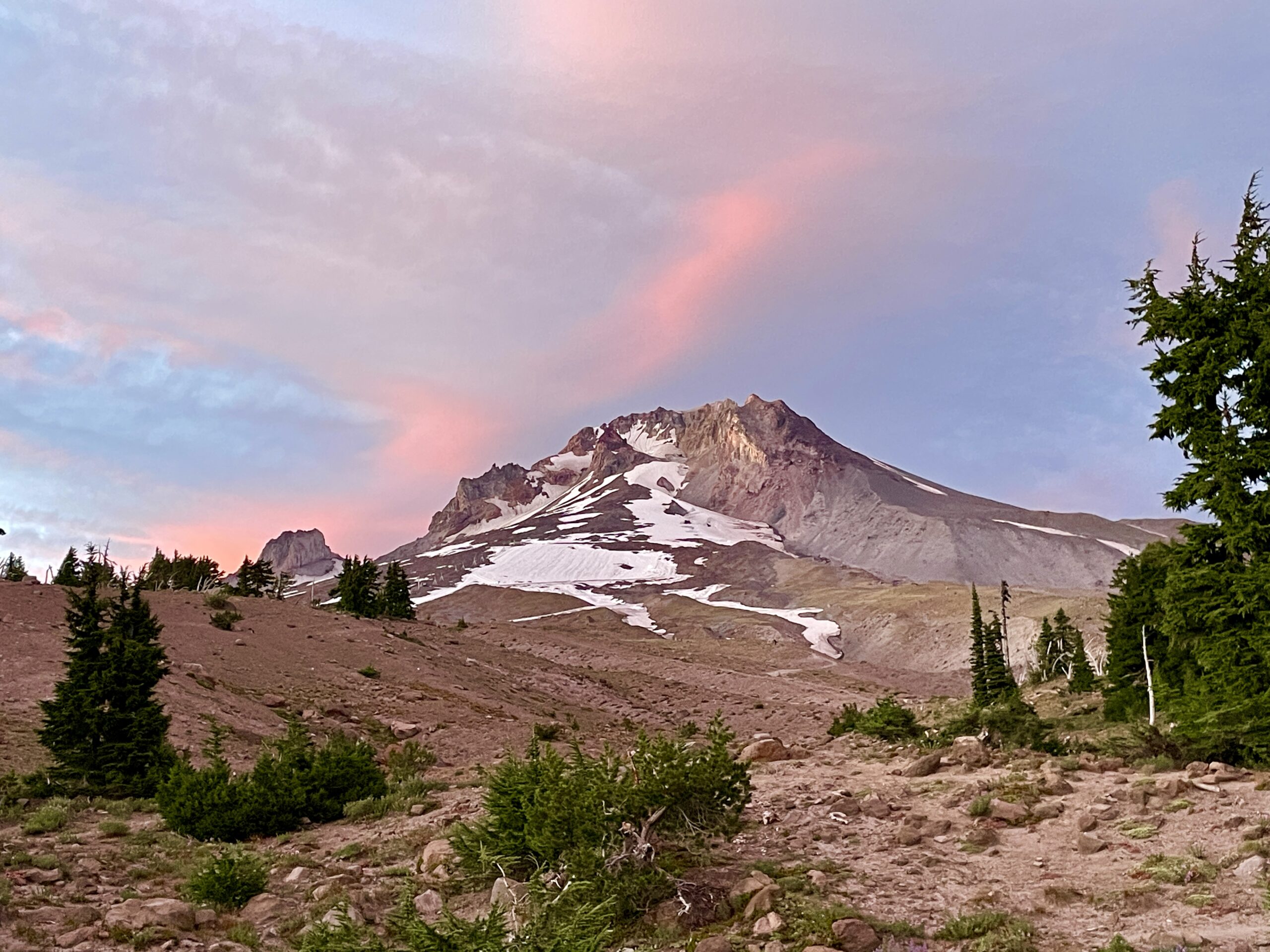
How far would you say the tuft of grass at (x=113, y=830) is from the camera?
42.0ft

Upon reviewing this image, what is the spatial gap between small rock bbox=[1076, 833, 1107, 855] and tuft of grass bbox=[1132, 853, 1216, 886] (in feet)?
2.05

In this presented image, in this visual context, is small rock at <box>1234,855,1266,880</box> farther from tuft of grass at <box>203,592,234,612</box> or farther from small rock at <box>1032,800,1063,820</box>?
tuft of grass at <box>203,592,234,612</box>

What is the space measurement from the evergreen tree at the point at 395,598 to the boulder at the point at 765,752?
45.0 metres

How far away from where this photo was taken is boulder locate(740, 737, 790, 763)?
1795 centimetres

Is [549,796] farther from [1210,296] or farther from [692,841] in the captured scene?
[1210,296]

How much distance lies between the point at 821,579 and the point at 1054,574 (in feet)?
209

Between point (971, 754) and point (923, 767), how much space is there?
1.36 meters

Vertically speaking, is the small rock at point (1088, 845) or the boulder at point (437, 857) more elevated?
the small rock at point (1088, 845)

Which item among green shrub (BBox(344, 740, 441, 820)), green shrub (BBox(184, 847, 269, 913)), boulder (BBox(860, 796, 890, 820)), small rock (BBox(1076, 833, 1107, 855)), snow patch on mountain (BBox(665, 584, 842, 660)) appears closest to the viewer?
green shrub (BBox(184, 847, 269, 913))

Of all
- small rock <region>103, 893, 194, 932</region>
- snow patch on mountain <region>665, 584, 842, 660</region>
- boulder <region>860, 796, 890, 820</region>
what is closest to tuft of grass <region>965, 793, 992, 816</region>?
boulder <region>860, 796, 890, 820</region>

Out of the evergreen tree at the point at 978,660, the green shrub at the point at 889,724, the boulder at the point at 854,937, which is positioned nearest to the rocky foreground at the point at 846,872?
the boulder at the point at 854,937

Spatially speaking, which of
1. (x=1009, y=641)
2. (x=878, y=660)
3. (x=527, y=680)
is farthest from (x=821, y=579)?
(x=527, y=680)

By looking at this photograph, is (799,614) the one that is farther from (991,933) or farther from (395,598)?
(991,933)

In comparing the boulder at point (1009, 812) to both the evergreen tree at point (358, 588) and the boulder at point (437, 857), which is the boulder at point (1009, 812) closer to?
the boulder at point (437, 857)
